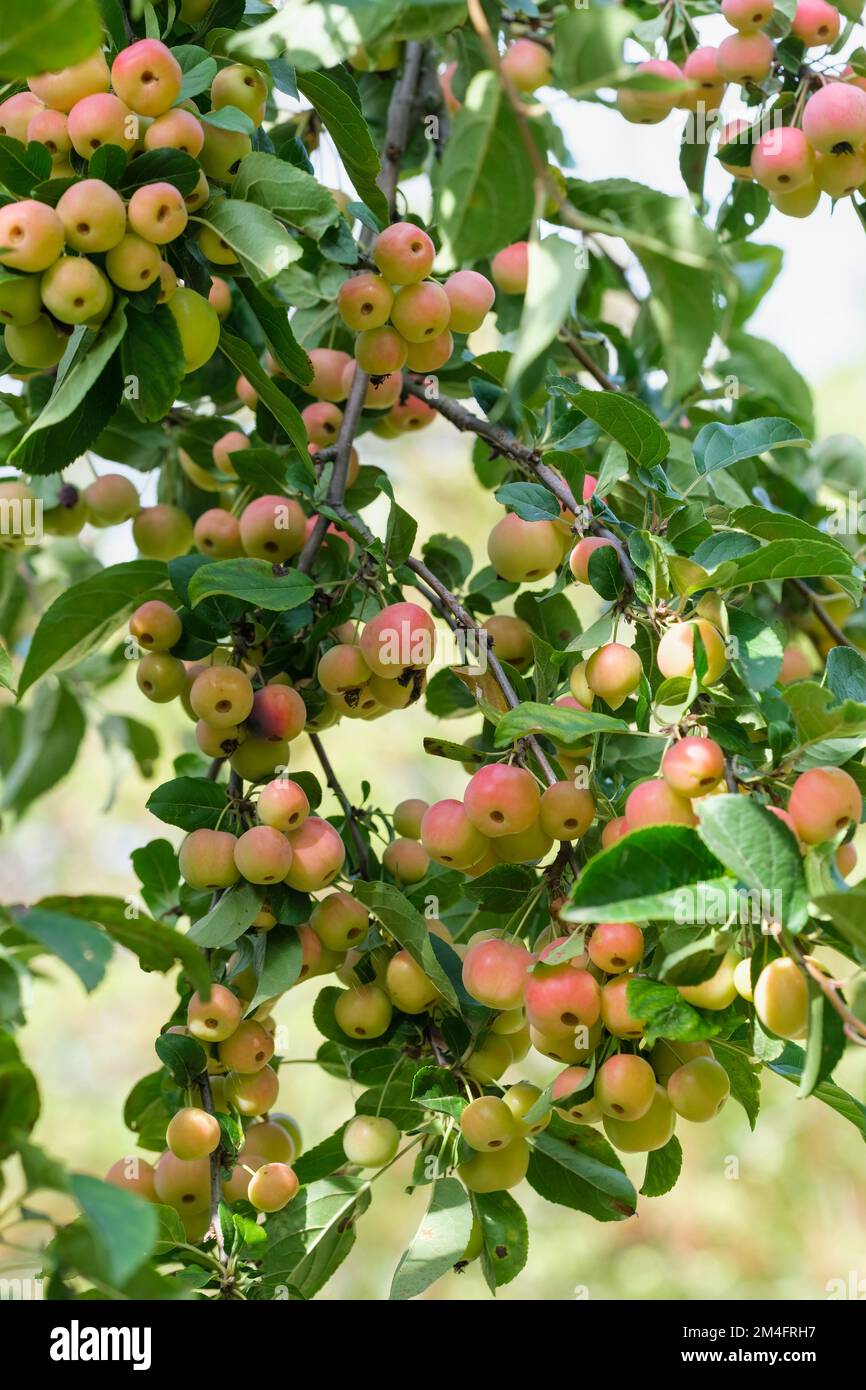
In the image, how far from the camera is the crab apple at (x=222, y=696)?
934 mm

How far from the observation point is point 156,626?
1.00 metres

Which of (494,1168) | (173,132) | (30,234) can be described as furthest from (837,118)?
(494,1168)

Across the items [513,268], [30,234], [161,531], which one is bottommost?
[30,234]

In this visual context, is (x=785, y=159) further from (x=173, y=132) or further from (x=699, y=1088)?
(x=699, y=1088)

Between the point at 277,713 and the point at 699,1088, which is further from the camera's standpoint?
the point at 277,713

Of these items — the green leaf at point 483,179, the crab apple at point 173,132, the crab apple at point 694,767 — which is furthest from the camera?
the crab apple at point 173,132

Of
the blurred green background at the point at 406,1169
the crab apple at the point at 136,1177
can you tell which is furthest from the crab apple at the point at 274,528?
the blurred green background at the point at 406,1169

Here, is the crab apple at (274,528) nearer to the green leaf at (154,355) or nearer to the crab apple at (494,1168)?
the green leaf at (154,355)

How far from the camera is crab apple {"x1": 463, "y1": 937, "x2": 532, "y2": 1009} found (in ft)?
2.67

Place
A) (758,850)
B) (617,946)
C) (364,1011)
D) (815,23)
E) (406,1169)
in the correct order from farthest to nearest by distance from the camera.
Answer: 1. (406,1169)
2. (815,23)
3. (364,1011)
4. (617,946)
5. (758,850)

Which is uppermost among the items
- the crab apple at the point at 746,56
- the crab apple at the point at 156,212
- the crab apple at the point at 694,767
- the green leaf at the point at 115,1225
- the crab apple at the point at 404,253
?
the crab apple at the point at 746,56

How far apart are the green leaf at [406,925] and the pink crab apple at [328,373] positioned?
0.45 m

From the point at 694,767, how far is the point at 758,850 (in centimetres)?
8

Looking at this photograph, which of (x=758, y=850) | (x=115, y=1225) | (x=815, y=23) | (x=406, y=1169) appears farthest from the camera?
(x=406, y=1169)
